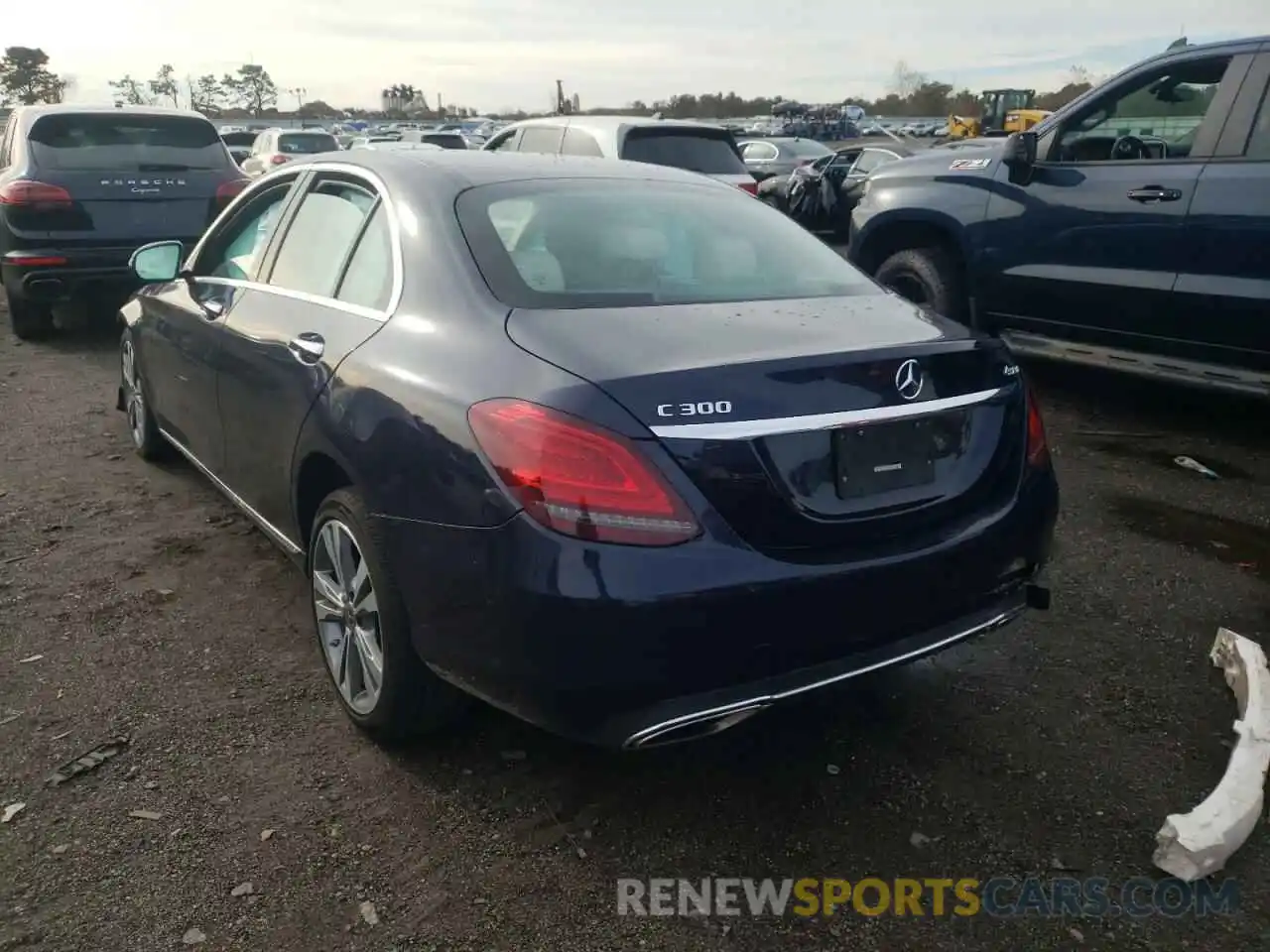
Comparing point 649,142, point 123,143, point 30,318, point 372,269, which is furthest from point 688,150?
point 372,269

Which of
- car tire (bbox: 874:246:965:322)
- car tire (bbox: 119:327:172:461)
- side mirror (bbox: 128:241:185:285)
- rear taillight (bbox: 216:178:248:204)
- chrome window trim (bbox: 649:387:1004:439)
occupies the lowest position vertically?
car tire (bbox: 119:327:172:461)

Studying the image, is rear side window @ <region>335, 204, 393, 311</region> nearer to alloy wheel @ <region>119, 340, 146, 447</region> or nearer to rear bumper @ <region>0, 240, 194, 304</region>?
Result: alloy wheel @ <region>119, 340, 146, 447</region>

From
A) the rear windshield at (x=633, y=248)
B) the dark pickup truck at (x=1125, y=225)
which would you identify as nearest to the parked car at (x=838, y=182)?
the dark pickup truck at (x=1125, y=225)

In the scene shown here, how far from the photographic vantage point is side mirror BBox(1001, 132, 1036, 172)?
5938 millimetres

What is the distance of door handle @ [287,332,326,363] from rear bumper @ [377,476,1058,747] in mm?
799

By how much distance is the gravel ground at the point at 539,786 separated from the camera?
2.29 metres

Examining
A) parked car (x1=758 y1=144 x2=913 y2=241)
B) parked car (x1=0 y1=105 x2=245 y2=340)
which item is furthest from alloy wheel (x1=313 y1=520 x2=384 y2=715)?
parked car (x1=758 y1=144 x2=913 y2=241)

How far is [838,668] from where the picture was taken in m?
2.41

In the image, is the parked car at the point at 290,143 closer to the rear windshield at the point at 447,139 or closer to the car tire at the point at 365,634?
the rear windshield at the point at 447,139

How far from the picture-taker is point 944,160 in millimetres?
6559

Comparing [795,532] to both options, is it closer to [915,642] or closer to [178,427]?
[915,642]

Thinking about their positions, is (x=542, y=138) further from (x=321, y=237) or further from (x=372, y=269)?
(x=372, y=269)

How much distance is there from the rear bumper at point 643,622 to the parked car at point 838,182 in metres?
11.7

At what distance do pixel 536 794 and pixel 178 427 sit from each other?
8.59ft
